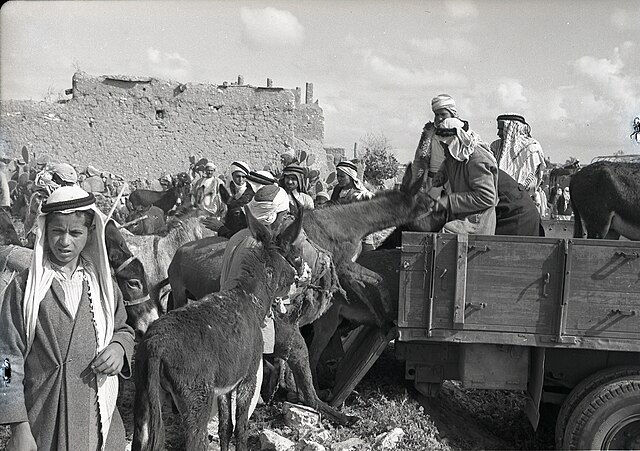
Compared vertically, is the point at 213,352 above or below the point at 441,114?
below

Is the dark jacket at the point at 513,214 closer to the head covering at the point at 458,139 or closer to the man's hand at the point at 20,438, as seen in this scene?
the head covering at the point at 458,139

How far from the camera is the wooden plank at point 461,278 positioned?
13.9 ft

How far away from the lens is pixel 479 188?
4.77 meters

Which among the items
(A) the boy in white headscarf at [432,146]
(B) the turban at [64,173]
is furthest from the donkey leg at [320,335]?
(B) the turban at [64,173]

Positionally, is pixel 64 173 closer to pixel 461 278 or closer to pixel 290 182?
pixel 290 182

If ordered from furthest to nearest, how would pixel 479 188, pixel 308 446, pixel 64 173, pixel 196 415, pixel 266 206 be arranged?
pixel 64 173 < pixel 479 188 < pixel 308 446 < pixel 266 206 < pixel 196 415

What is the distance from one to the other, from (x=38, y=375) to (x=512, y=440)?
455 centimetres

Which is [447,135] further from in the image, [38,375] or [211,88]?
[211,88]

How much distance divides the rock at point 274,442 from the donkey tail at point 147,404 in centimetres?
163

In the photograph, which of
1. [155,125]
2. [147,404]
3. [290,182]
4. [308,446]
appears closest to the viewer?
[147,404]

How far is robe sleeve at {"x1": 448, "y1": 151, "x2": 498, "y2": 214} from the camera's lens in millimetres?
4754

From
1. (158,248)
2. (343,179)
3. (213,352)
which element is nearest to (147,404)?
(213,352)

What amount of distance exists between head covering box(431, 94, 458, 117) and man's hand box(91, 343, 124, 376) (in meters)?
3.66

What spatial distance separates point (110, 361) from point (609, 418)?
3.68m
